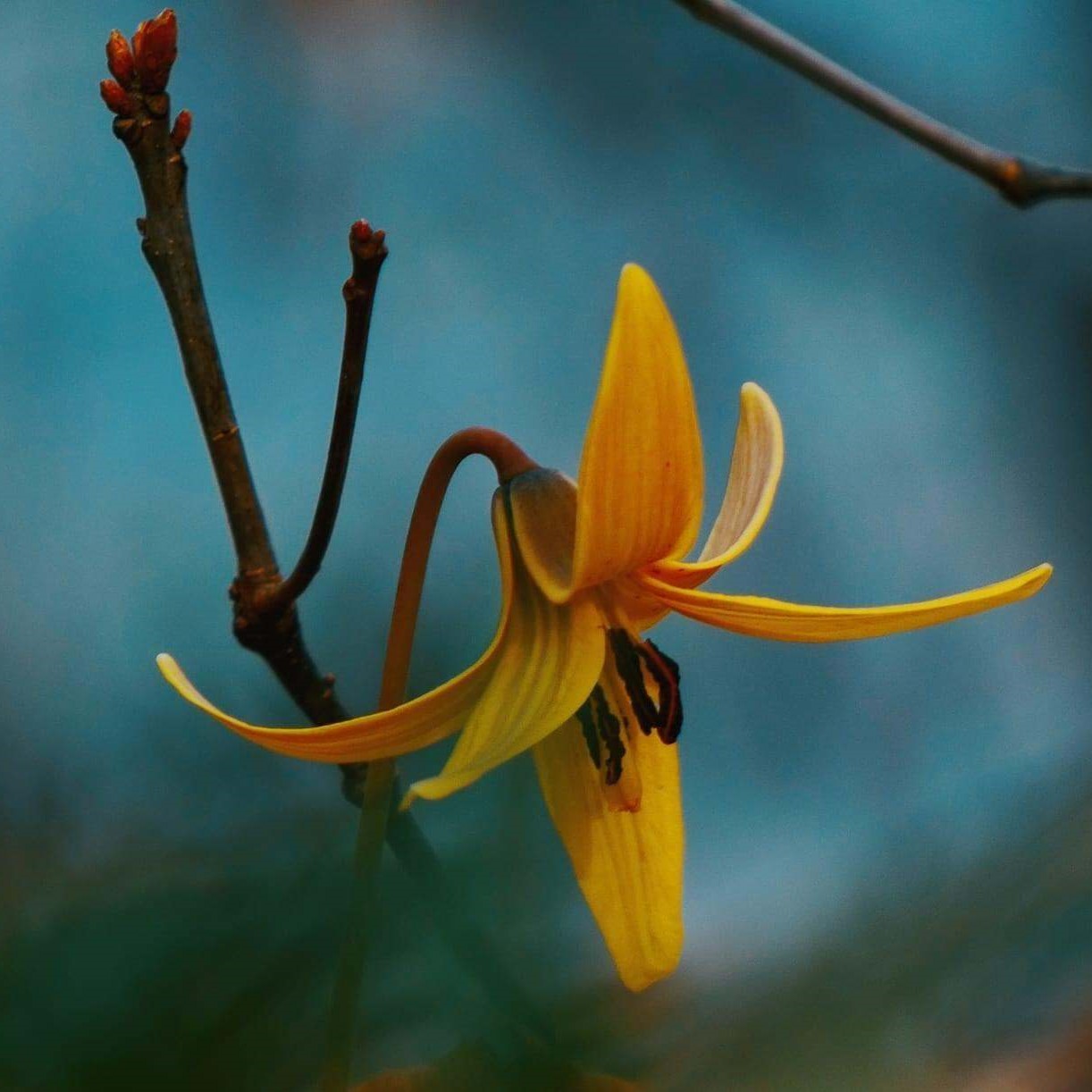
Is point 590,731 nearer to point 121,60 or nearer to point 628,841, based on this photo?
point 628,841

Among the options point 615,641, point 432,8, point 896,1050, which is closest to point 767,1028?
point 896,1050

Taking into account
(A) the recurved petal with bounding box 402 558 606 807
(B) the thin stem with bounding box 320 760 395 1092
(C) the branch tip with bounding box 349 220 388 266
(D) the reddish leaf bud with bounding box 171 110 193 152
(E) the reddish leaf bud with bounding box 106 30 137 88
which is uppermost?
(E) the reddish leaf bud with bounding box 106 30 137 88

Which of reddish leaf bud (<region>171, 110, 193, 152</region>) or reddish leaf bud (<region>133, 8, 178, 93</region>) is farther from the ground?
reddish leaf bud (<region>133, 8, 178, 93</region>)

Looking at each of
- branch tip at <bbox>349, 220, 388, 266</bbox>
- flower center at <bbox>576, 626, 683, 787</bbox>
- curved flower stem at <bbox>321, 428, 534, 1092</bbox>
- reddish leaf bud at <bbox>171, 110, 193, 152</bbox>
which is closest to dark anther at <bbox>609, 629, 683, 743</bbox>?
flower center at <bbox>576, 626, 683, 787</bbox>

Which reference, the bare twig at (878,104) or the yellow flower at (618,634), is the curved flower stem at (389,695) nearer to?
the yellow flower at (618,634)

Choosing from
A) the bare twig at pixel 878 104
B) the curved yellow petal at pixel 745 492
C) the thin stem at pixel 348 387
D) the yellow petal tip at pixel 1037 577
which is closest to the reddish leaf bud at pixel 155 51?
the thin stem at pixel 348 387

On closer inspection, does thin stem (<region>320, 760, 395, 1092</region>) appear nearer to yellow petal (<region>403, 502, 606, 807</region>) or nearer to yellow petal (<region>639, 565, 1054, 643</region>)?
yellow petal (<region>403, 502, 606, 807</region>)

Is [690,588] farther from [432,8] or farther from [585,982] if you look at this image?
[432,8]
